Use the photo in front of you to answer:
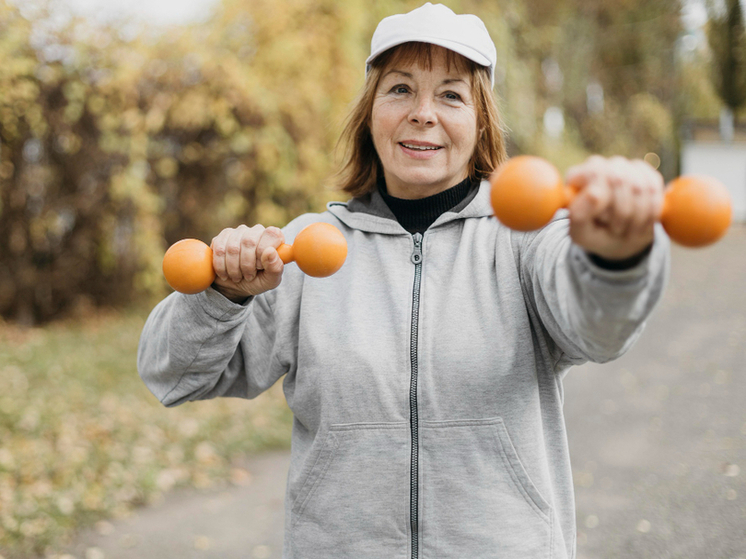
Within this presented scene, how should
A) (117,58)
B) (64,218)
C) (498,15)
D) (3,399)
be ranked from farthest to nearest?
(498,15)
(64,218)
(117,58)
(3,399)

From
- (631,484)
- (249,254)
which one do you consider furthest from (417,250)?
(631,484)

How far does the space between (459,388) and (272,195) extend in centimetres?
628

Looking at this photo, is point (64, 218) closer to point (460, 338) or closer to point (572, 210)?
point (460, 338)

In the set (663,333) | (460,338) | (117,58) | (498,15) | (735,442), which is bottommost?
(735,442)

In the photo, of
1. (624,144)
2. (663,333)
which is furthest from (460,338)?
(624,144)

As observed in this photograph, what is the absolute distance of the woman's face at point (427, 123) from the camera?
1709 millimetres

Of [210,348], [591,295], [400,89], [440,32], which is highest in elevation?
[440,32]

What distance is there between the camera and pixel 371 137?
2.04 meters

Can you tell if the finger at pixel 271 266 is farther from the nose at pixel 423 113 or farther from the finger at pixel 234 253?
the nose at pixel 423 113

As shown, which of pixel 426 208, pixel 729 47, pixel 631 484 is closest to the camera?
pixel 426 208

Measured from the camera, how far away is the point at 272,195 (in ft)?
24.7

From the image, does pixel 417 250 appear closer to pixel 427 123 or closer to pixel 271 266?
pixel 427 123

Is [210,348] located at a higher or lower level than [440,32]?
lower

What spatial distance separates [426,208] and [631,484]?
3511mm
